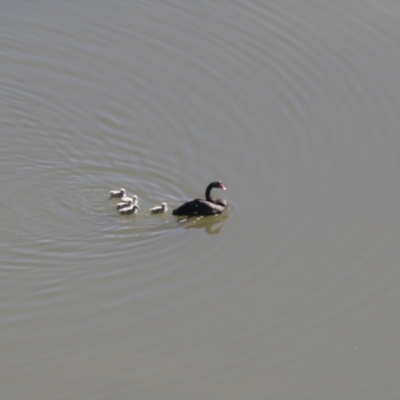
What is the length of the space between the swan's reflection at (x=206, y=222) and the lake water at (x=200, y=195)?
4 cm

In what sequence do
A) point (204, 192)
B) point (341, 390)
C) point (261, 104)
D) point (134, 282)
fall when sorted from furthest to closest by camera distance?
point (261, 104) < point (204, 192) < point (134, 282) < point (341, 390)

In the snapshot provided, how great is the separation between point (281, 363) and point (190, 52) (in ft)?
19.3

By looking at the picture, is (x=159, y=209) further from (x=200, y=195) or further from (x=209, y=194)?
(x=200, y=195)

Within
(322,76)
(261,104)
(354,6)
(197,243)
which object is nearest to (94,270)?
(197,243)

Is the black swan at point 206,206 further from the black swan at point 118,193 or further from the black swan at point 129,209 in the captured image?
the black swan at point 118,193

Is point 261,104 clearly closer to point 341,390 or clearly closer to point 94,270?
point 94,270

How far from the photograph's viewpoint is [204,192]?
39.9 ft

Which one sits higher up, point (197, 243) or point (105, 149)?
point (105, 149)

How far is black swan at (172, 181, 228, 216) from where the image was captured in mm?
11688

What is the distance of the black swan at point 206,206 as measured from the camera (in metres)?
11.7

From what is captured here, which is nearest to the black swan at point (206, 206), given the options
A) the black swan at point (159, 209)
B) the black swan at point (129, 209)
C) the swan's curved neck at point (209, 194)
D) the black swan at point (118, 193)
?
the swan's curved neck at point (209, 194)

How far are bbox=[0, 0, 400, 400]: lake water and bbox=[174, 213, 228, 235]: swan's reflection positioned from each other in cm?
4

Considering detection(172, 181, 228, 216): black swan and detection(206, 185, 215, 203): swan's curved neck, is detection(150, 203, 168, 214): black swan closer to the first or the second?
detection(172, 181, 228, 216): black swan

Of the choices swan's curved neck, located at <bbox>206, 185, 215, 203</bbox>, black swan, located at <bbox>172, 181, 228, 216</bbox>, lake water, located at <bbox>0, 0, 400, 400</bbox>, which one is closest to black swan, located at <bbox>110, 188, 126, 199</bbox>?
lake water, located at <bbox>0, 0, 400, 400</bbox>
